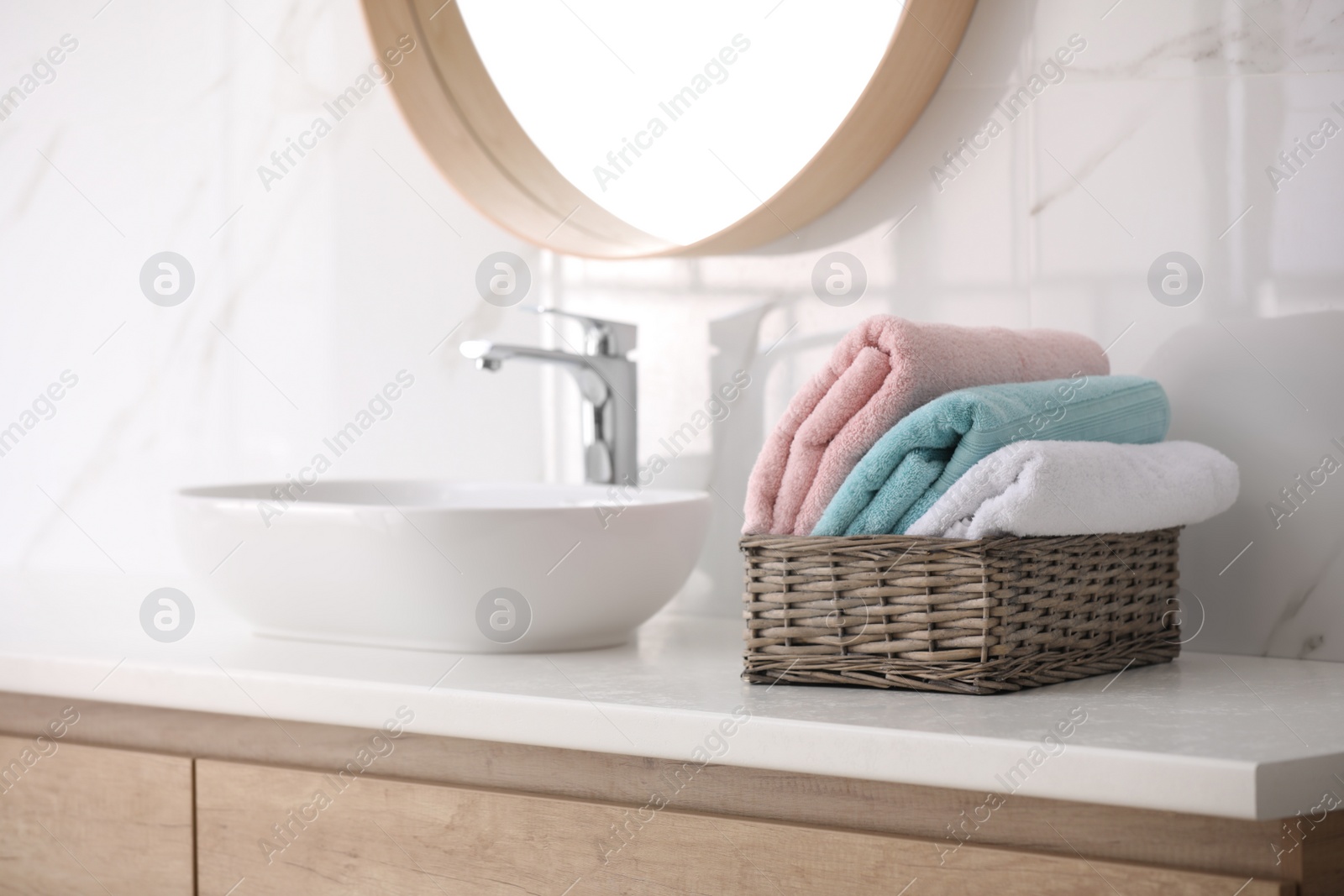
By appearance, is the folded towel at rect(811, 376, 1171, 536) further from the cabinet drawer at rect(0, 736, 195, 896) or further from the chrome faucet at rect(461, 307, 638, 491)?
the cabinet drawer at rect(0, 736, 195, 896)

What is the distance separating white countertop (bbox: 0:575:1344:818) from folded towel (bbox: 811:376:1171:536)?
12cm

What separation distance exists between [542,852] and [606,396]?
20.6 inches

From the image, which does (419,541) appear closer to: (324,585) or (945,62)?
(324,585)

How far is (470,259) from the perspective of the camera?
1379 mm

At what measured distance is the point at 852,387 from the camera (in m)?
0.81

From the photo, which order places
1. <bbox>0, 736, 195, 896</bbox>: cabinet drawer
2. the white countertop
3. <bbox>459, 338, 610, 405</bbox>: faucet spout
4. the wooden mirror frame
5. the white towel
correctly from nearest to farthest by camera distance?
the white countertop → the white towel → <bbox>0, 736, 195, 896</bbox>: cabinet drawer → <bbox>459, 338, 610, 405</bbox>: faucet spout → the wooden mirror frame

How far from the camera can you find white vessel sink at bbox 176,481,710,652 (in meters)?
0.92

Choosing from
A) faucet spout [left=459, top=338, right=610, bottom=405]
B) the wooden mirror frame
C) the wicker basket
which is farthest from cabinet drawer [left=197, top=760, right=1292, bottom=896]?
the wooden mirror frame

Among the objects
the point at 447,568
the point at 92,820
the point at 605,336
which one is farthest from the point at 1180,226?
the point at 92,820

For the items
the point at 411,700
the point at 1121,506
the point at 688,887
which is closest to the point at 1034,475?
the point at 1121,506

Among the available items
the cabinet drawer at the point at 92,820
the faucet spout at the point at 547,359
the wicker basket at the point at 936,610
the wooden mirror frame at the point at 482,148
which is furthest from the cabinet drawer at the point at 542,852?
the wooden mirror frame at the point at 482,148

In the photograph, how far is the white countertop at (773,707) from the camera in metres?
0.62

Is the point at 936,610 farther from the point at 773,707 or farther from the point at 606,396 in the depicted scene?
the point at 606,396

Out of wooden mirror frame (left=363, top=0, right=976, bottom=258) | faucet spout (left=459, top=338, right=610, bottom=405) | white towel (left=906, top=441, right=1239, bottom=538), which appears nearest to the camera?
white towel (left=906, top=441, right=1239, bottom=538)
